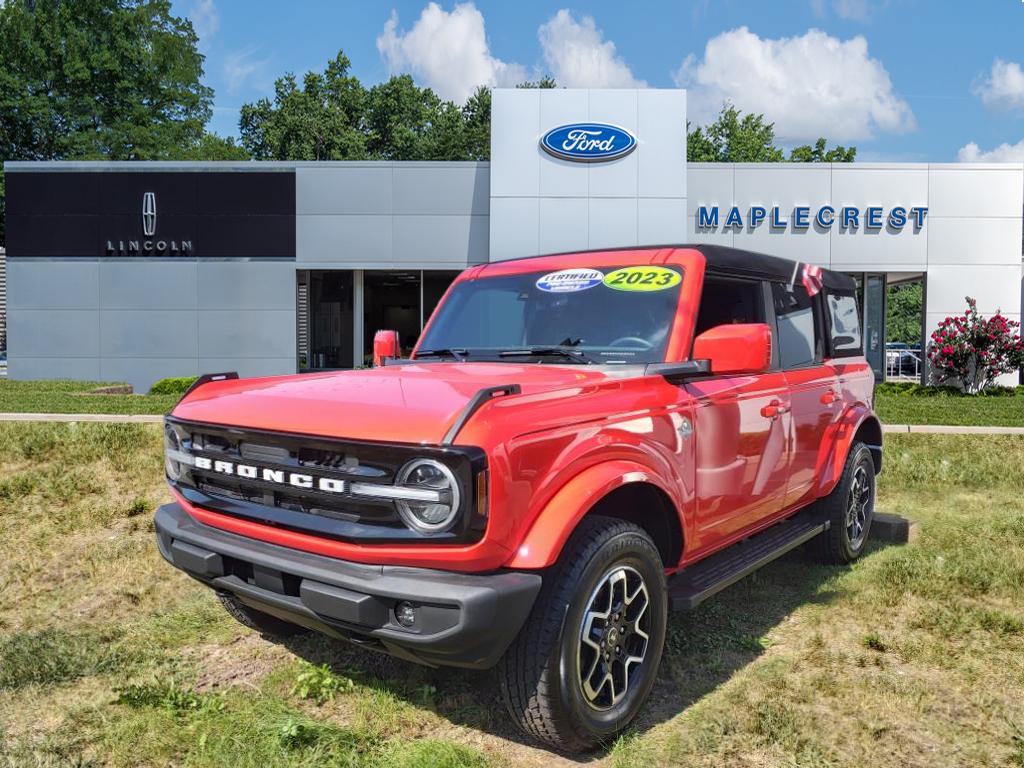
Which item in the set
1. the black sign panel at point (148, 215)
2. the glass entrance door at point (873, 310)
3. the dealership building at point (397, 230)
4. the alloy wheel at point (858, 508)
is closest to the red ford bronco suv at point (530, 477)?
the alloy wheel at point (858, 508)

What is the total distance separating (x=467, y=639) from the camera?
232 cm

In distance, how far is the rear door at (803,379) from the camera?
416cm

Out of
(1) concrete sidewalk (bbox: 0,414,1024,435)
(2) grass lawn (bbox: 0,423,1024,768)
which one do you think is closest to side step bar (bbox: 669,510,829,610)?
(2) grass lawn (bbox: 0,423,1024,768)

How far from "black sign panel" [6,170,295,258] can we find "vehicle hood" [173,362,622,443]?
55.5 feet

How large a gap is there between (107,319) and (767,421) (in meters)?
19.4

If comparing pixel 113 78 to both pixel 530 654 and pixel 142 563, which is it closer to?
pixel 142 563

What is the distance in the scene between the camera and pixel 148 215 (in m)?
19.2

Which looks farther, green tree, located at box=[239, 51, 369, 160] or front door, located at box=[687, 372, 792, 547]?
green tree, located at box=[239, 51, 369, 160]

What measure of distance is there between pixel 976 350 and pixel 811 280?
45.4 ft

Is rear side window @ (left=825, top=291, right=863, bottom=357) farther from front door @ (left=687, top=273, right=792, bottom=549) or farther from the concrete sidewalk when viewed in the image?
the concrete sidewalk

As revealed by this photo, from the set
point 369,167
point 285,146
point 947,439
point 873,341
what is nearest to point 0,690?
point 947,439

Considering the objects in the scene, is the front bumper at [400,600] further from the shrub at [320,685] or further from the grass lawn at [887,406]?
the grass lawn at [887,406]

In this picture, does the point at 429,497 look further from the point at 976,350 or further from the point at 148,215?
the point at 148,215

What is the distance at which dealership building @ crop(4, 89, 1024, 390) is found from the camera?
1762cm
